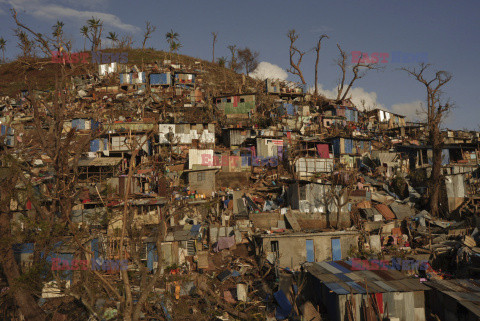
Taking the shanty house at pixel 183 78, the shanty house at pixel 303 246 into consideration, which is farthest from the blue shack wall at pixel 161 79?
the shanty house at pixel 303 246

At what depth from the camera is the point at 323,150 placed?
32.9 meters

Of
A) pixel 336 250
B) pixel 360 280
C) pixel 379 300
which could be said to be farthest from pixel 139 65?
pixel 379 300

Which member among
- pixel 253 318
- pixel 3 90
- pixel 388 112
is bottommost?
pixel 253 318

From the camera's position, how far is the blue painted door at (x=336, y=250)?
21188mm

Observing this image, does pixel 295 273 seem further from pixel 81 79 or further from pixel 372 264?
pixel 81 79

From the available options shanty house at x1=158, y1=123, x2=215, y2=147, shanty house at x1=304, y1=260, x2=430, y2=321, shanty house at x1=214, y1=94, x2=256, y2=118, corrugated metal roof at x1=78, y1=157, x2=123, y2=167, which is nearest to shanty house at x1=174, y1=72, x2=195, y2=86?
shanty house at x1=214, y1=94, x2=256, y2=118

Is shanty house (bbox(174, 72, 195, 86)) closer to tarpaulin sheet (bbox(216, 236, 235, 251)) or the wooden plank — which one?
the wooden plank

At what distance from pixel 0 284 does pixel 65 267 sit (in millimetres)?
2808

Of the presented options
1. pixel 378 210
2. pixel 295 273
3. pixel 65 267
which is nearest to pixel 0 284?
pixel 65 267

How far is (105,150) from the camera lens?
31.1 meters

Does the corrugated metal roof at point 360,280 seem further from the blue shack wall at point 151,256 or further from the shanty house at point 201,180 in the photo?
the shanty house at point 201,180

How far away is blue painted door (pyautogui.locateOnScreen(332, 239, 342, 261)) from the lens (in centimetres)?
2119

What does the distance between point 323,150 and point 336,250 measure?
526 inches

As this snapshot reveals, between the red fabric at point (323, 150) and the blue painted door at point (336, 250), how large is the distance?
12.5 metres
